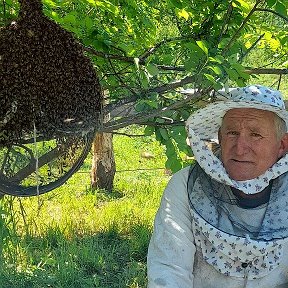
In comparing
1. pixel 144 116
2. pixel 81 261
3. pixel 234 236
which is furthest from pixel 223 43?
pixel 81 261

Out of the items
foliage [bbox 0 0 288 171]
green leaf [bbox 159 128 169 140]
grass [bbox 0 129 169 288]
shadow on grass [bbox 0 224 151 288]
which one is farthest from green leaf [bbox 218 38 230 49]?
shadow on grass [bbox 0 224 151 288]

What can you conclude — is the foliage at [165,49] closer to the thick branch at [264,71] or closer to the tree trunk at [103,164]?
the thick branch at [264,71]

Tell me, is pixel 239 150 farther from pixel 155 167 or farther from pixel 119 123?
pixel 155 167

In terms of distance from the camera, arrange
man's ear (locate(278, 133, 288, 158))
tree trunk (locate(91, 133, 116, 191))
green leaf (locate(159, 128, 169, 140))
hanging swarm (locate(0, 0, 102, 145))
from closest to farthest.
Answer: hanging swarm (locate(0, 0, 102, 145))
man's ear (locate(278, 133, 288, 158))
green leaf (locate(159, 128, 169, 140))
tree trunk (locate(91, 133, 116, 191))

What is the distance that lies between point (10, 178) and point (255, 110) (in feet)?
2.62

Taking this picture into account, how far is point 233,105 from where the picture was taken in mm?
1939

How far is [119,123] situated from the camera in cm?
238

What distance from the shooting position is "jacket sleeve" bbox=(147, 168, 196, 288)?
1813mm

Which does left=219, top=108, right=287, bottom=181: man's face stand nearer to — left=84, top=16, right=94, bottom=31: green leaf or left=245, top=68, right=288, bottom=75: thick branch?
left=245, top=68, right=288, bottom=75: thick branch

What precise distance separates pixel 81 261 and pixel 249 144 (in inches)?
88.3

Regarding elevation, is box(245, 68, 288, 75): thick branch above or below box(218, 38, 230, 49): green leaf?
below

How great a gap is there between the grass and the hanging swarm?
722 millimetres

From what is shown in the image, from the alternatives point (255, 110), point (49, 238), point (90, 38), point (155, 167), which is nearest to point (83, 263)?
point (49, 238)

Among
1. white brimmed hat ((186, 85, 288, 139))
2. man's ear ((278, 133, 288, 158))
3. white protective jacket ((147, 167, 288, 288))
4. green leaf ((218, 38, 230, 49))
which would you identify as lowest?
white protective jacket ((147, 167, 288, 288))
